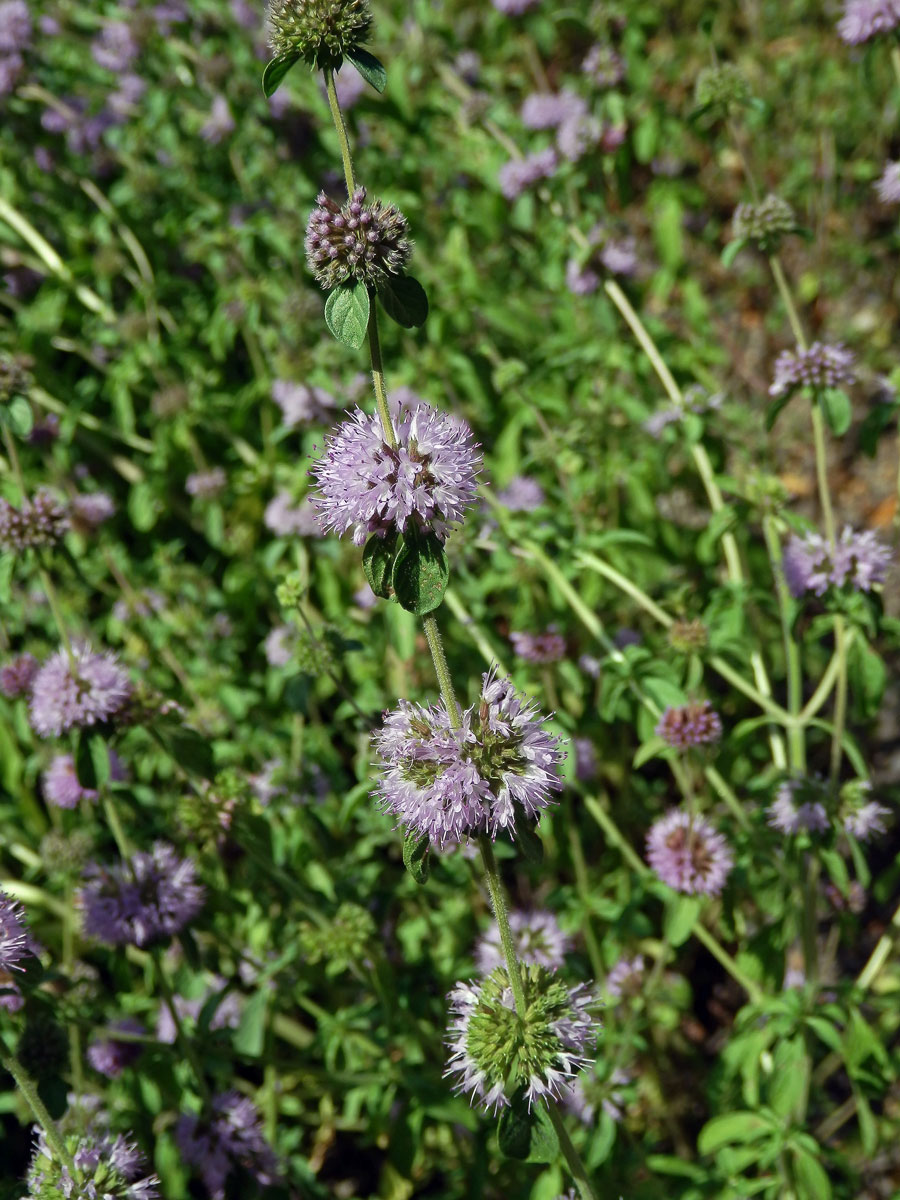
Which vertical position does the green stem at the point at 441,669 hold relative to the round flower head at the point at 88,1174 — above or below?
above

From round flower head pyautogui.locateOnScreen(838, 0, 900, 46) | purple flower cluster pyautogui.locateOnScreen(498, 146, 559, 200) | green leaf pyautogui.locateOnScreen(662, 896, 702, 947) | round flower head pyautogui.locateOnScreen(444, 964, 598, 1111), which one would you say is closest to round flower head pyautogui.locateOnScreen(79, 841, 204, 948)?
round flower head pyautogui.locateOnScreen(444, 964, 598, 1111)

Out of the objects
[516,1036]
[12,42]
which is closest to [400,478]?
[516,1036]

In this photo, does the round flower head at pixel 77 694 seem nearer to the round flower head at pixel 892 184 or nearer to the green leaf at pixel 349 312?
the green leaf at pixel 349 312

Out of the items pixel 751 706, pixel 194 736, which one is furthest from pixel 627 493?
pixel 194 736

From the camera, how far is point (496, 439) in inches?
208

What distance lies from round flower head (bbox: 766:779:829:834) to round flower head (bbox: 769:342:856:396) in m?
1.32

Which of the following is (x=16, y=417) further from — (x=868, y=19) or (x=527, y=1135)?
(x=868, y=19)

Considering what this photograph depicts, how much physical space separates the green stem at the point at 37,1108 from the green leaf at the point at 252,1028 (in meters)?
0.97

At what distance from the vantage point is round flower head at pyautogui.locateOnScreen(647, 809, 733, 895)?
10.2 feet

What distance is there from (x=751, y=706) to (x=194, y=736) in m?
2.75

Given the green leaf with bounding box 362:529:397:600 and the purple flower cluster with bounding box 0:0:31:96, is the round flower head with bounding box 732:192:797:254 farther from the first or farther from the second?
the purple flower cluster with bounding box 0:0:31:96

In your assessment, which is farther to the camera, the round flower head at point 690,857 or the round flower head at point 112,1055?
the round flower head at point 112,1055

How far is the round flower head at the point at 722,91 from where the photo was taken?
3602 mm

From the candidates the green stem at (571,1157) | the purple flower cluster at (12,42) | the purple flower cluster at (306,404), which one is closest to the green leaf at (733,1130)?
the green stem at (571,1157)
